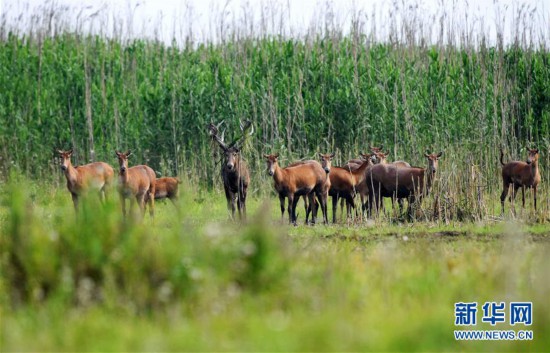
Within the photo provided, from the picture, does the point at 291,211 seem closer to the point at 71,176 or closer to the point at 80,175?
the point at 80,175

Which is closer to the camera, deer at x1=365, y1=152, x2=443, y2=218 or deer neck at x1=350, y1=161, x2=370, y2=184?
deer at x1=365, y1=152, x2=443, y2=218

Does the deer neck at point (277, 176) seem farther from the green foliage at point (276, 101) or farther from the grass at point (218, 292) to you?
the grass at point (218, 292)

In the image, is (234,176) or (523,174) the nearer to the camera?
(523,174)

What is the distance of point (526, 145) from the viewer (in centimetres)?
1856

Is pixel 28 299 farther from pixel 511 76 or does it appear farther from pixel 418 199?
pixel 511 76

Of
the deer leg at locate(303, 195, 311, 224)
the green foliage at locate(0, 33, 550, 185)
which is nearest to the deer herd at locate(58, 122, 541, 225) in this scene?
the deer leg at locate(303, 195, 311, 224)

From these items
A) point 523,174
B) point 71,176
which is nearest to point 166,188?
point 71,176

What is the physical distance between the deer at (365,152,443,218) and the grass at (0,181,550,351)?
689 centimetres

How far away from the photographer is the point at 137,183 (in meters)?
16.4

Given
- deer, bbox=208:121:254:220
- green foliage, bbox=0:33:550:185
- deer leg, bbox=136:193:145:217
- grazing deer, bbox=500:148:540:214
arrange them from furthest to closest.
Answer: green foliage, bbox=0:33:550:185 → deer leg, bbox=136:193:145:217 → deer, bbox=208:121:254:220 → grazing deer, bbox=500:148:540:214

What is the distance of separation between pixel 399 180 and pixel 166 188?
14.0ft

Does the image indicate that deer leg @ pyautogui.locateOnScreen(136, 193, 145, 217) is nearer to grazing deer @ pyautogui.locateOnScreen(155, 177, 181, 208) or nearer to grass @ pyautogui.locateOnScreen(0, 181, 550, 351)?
grazing deer @ pyautogui.locateOnScreen(155, 177, 181, 208)

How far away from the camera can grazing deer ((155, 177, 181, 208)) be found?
17406 mm

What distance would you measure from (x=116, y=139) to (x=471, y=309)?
46.0 feet
